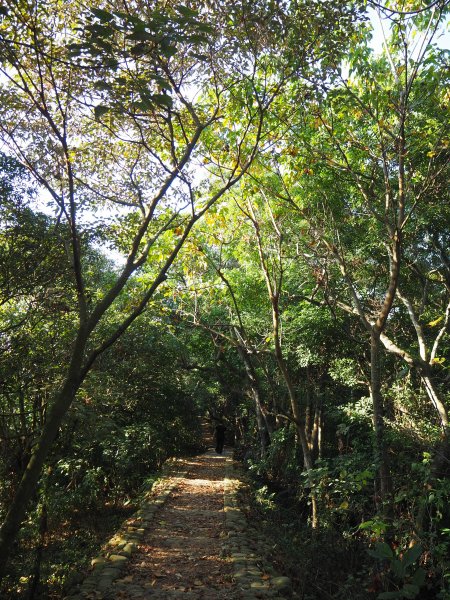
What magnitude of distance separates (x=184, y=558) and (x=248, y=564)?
1.01 meters

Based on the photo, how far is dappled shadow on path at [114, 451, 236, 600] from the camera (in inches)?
186

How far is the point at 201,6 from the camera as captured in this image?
4445 mm

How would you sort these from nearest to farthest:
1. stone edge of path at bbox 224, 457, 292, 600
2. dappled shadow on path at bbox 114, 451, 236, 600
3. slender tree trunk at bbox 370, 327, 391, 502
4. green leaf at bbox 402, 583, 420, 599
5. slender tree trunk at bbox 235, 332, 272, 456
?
1. green leaf at bbox 402, 583, 420, 599
2. stone edge of path at bbox 224, 457, 292, 600
3. dappled shadow on path at bbox 114, 451, 236, 600
4. slender tree trunk at bbox 370, 327, 391, 502
5. slender tree trunk at bbox 235, 332, 272, 456

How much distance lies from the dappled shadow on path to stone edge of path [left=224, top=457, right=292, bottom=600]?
142mm

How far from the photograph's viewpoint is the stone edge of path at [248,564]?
14.9ft

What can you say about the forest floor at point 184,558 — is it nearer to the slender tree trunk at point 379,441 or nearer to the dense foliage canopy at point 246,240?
the dense foliage canopy at point 246,240

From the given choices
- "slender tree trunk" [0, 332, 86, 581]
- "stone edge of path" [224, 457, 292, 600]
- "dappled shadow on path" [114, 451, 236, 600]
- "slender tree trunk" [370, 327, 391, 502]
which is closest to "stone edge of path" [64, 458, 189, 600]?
"dappled shadow on path" [114, 451, 236, 600]

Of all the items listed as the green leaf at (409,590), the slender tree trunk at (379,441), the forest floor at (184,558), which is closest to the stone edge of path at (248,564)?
the forest floor at (184,558)

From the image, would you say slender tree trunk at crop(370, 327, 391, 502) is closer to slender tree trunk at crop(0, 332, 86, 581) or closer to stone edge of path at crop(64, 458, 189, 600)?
stone edge of path at crop(64, 458, 189, 600)

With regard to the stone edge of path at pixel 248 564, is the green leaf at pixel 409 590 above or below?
above

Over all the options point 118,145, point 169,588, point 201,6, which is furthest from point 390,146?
point 169,588

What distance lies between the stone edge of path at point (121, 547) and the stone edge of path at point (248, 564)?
54.6 inches

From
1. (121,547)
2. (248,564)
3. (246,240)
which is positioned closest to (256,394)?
(246,240)

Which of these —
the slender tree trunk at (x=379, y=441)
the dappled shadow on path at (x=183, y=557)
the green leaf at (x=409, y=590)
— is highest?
the slender tree trunk at (x=379, y=441)
